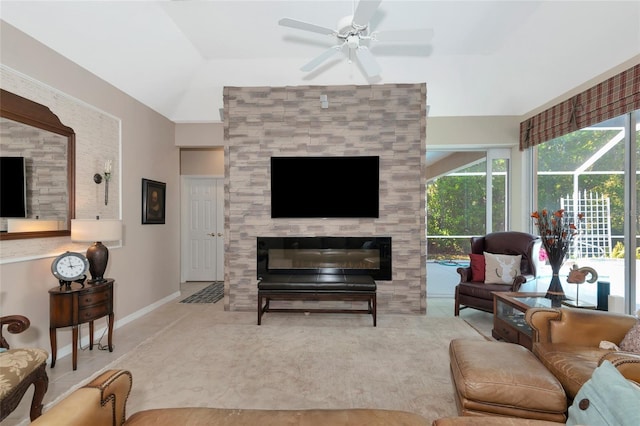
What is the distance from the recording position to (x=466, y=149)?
15.9 feet

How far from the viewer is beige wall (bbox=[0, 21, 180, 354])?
2490mm

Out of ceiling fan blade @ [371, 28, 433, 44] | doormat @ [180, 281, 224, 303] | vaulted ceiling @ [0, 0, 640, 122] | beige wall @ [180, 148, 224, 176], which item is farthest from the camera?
beige wall @ [180, 148, 224, 176]

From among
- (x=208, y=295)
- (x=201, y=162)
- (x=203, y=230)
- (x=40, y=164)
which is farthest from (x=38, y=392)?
(x=201, y=162)

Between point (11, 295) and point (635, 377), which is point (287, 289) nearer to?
point (11, 295)

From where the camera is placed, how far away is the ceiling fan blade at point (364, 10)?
2.06 meters

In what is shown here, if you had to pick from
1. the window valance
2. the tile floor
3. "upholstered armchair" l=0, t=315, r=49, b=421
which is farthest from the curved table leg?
the window valance

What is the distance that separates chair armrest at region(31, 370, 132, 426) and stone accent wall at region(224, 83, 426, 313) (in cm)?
296

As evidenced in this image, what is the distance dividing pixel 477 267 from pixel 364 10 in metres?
3.30

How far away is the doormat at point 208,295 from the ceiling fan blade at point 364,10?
13.7 ft

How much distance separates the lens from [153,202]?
4.33 m

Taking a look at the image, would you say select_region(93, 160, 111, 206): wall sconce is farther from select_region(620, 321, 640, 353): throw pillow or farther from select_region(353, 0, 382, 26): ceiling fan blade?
select_region(620, 321, 640, 353): throw pillow

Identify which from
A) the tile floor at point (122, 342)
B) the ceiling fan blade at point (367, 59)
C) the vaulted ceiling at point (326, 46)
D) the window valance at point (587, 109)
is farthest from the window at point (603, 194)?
the ceiling fan blade at point (367, 59)

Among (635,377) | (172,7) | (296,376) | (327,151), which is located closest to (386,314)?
(296,376)

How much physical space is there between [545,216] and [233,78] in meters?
4.18
